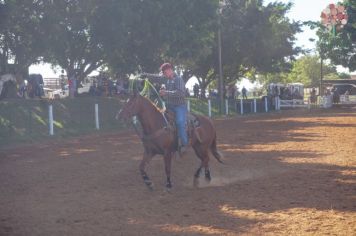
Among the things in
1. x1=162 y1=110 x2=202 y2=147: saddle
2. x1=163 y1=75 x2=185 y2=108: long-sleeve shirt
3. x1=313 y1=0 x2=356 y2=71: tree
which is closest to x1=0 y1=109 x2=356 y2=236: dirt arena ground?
x1=162 y1=110 x2=202 y2=147: saddle

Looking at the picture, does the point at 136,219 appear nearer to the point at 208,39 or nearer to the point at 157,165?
the point at 157,165

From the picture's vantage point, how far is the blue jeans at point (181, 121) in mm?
10234

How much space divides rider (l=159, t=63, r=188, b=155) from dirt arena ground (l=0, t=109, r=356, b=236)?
107 cm

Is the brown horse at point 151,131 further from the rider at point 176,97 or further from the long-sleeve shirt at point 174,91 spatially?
the long-sleeve shirt at point 174,91

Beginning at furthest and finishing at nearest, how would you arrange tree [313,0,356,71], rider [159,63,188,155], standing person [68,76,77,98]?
1. tree [313,0,356,71]
2. standing person [68,76,77,98]
3. rider [159,63,188,155]

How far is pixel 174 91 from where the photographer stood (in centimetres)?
1007

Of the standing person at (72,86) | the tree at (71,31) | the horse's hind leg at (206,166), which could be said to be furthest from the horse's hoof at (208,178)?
the standing person at (72,86)

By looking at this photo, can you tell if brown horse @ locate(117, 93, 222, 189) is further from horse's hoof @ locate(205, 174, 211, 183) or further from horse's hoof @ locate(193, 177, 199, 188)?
horse's hoof @ locate(205, 174, 211, 183)

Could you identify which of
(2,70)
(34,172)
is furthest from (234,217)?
(2,70)

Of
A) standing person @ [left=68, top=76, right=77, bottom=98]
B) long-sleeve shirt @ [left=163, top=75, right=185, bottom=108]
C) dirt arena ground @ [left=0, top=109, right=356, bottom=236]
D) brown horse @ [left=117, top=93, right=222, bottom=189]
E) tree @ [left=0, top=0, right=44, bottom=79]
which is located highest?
tree @ [left=0, top=0, right=44, bottom=79]

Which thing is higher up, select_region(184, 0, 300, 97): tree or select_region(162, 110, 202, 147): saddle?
select_region(184, 0, 300, 97): tree

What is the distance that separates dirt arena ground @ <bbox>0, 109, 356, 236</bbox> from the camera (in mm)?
7367

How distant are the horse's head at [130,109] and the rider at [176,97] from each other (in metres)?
0.49

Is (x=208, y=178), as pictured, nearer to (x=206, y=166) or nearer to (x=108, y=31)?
(x=206, y=166)
